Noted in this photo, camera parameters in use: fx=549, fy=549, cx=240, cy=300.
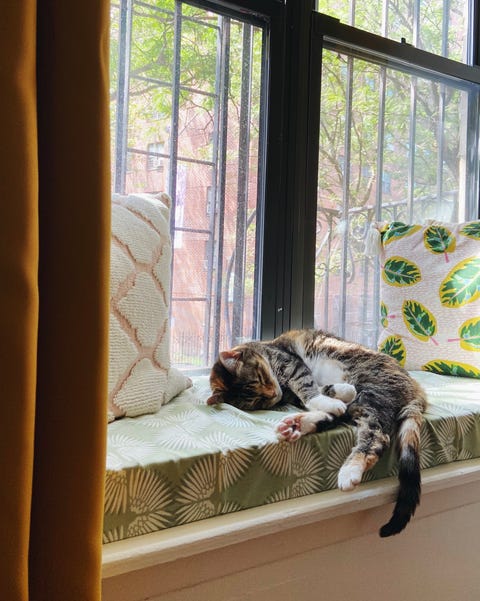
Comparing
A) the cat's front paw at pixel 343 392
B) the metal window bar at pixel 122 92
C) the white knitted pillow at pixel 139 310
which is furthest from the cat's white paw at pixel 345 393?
the metal window bar at pixel 122 92

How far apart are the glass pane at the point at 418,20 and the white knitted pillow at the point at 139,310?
1.06 m

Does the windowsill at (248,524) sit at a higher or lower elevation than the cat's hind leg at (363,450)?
lower

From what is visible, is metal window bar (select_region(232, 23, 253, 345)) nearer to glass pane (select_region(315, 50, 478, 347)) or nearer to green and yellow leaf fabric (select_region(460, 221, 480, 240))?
glass pane (select_region(315, 50, 478, 347))

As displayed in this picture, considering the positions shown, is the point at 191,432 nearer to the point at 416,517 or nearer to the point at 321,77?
the point at 416,517

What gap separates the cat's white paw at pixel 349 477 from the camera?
1.02m

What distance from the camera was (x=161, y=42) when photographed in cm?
→ 151

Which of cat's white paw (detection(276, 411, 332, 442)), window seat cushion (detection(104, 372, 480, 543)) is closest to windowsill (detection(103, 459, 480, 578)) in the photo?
window seat cushion (detection(104, 372, 480, 543))

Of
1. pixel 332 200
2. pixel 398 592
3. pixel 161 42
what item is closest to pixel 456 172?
pixel 332 200

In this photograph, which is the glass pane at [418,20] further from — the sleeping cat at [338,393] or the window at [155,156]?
the sleeping cat at [338,393]

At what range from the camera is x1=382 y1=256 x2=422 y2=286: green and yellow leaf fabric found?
71.0 inches

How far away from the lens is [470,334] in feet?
5.59

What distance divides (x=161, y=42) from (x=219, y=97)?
0.22 m

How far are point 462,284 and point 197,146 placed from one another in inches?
36.5

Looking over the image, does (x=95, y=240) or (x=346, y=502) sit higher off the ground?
(x=95, y=240)
